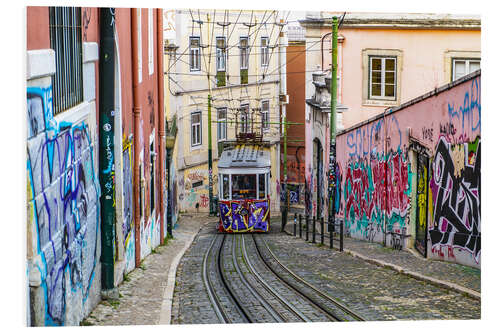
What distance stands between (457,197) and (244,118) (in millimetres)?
5468

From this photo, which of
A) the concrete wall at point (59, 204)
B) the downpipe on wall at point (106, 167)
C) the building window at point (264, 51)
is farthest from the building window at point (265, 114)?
the concrete wall at point (59, 204)

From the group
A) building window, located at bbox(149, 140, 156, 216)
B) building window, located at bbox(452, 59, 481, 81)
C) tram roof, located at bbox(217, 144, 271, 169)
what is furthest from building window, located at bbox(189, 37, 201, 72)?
building window, located at bbox(452, 59, 481, 81)

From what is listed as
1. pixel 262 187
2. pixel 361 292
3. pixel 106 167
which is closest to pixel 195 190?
pixel 262 187

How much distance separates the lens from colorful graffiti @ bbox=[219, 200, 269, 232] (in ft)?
56.0

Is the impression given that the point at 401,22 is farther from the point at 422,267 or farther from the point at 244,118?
the point at 422,267

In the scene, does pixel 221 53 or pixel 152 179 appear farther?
pixel 152 179

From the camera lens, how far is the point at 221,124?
14.4 m

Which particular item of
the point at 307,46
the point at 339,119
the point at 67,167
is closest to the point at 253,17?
the point at 67,167

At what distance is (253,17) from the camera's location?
9.24 metres

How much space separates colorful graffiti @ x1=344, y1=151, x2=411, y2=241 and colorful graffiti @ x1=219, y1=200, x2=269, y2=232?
2920 millimetres

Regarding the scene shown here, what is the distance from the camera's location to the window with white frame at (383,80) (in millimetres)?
15062

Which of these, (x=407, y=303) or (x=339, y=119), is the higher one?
(x=339, y=119)

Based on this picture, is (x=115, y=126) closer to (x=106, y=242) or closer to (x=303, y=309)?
(x=106, y=242)
